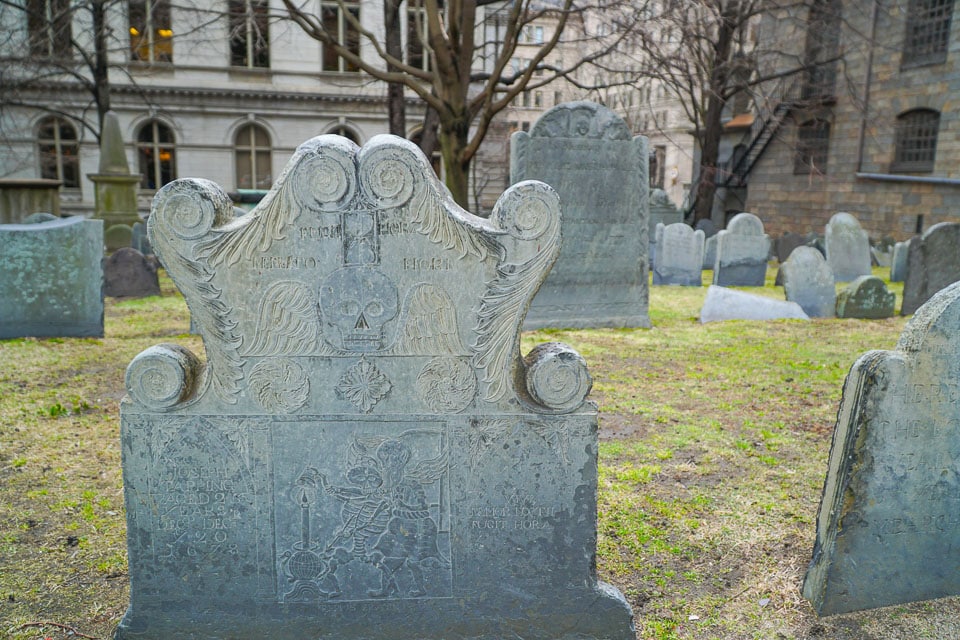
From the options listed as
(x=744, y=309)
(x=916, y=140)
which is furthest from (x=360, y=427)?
(x=916, y=140)

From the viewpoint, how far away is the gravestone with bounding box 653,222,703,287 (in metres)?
12.9

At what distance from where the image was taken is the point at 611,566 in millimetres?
3279

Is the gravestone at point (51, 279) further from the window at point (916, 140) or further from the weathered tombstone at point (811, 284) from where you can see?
the window at point (916, 140)

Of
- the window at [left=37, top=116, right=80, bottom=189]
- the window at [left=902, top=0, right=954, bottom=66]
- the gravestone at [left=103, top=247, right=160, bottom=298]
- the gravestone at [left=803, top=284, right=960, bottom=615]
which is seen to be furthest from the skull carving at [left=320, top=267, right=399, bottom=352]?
the window at [left=37, top=116, right=80, bottom=189]

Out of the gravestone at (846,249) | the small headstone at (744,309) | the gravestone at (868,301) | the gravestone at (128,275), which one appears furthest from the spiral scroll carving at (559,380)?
the gravestone at (846,249)

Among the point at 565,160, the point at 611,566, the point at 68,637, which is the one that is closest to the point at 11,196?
the point at 565,160

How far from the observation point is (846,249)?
13.6m

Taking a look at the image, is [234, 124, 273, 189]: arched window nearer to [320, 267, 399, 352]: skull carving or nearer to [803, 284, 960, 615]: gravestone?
[320, 267, 399, 352]: skull carving

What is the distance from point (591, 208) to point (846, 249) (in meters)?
7.75

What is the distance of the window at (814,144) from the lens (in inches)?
899

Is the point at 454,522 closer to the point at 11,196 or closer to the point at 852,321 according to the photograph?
the point at 852,321

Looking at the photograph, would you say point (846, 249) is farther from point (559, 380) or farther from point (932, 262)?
point (559, 380)

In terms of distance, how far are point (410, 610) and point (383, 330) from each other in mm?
1072

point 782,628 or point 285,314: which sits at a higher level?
point 285,314
